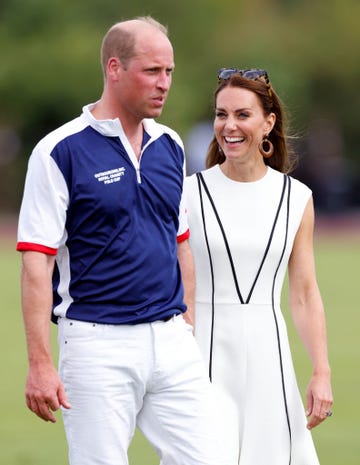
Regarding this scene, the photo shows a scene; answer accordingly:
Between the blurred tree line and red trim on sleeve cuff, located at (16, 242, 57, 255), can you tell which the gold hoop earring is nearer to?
red trim on sleeve cuff, located at (16, 242, 57, 255)

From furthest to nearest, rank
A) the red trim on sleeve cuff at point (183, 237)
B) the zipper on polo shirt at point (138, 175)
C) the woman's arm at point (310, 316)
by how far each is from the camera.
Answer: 1. the woman's arm at point (310, 316)
2. the red trim on sleeve cuff at point (183, 237)
3. the zipper on polo shirt at point (138, 175)

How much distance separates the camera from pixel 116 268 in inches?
235

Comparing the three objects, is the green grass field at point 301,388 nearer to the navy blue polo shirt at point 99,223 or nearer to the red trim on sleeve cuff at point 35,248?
the navy blue polo shirt at point 99,223

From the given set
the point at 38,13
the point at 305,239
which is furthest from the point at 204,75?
the point at 305,239

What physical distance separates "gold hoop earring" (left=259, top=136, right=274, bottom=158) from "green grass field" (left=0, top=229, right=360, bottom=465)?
3.33m

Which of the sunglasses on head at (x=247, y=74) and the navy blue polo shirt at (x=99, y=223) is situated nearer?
the navy blue polo shirt at (x=99, y=223)

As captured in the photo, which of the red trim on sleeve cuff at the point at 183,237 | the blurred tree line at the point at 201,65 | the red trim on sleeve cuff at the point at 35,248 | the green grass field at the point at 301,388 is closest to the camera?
the red trim on sleeve cuff at the point at 35,248

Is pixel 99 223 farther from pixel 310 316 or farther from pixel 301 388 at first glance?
pixel 301 388

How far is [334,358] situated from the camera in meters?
15.5

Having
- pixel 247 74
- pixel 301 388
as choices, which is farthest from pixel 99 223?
pixel 301 388

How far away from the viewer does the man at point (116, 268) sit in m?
5.89

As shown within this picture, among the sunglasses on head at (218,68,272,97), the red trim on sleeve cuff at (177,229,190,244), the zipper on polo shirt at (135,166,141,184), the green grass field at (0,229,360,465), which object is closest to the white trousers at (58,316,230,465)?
the red trim on sleeve cuff at (177,229,190,244)

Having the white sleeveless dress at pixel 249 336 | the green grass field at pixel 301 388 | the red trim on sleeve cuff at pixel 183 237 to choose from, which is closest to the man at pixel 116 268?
the red trim on sleeve cuff at pixel 183 237

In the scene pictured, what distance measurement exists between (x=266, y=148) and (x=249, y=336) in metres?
0.94
